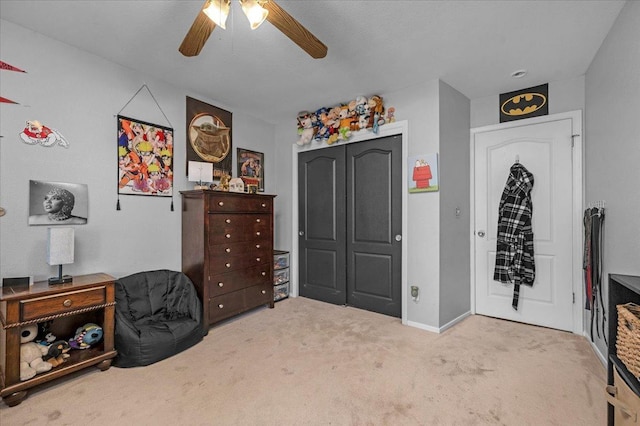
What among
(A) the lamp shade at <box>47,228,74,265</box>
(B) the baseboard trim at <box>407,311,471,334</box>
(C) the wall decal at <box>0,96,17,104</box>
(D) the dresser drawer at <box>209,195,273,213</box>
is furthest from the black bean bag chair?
(B) the baseboard trim at <box>407,311,471,334</box>

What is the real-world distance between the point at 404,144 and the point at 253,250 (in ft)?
6.66

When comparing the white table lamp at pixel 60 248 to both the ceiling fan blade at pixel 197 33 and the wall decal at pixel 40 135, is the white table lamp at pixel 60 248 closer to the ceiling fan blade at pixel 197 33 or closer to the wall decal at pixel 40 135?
the wall decal at pixel 40 135

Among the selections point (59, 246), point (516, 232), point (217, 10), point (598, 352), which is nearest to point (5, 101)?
point (59, 246)

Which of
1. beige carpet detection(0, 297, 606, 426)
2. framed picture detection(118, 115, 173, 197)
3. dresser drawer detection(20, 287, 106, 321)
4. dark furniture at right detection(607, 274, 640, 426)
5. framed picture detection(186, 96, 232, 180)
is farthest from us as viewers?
framed picture detection(186, 96, 232, 180)

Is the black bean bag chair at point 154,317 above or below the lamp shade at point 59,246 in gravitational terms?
below

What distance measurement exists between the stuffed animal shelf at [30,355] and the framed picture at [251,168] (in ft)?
7.49

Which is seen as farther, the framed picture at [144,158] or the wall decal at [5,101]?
the framed picture at [144,158]

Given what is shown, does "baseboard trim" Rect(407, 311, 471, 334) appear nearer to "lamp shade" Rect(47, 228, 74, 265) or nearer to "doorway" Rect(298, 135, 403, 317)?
"doorway" Rect(298, 135, 403, 317)

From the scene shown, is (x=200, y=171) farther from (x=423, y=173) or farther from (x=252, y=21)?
(x=423, y=173)

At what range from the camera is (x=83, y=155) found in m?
2.51

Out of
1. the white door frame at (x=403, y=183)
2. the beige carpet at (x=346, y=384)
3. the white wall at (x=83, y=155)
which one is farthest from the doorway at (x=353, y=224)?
the white wall at (x=83, y=155)

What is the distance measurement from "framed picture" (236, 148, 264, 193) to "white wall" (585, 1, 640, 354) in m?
3.28

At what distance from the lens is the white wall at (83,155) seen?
7.13 ft

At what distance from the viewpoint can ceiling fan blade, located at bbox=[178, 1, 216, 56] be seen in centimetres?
159
